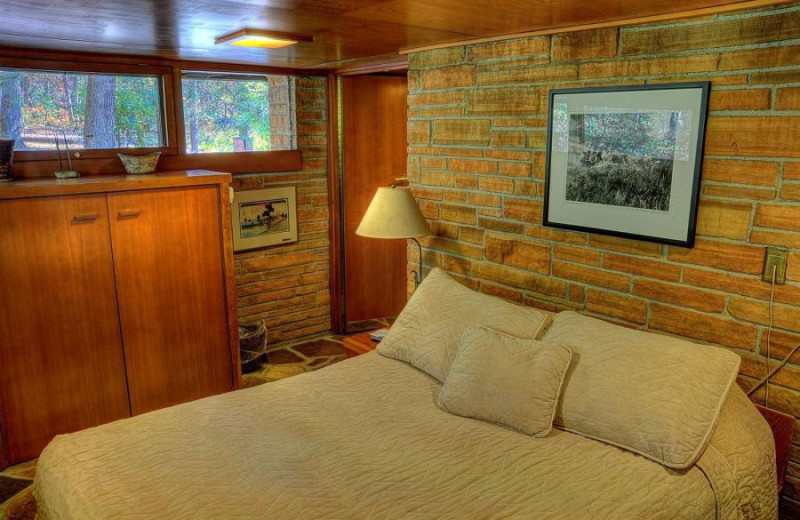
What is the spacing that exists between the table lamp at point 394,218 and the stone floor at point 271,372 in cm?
155

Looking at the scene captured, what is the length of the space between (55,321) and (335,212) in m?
2.26

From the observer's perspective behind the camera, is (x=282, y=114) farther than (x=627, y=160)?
Yes

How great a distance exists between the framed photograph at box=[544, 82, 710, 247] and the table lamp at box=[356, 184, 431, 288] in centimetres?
69

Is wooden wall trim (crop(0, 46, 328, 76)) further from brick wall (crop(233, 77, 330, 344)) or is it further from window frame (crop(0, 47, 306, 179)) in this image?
brick wall (crop(233, 77, 330, 344))

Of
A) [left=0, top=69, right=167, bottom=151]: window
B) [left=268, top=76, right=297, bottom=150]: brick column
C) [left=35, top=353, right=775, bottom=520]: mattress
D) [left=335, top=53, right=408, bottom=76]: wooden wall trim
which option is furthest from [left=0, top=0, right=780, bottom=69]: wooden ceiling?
[left=35, top=353, right=775, bottom=520]: mattress

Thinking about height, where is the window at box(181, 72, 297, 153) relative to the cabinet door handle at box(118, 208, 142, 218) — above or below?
above

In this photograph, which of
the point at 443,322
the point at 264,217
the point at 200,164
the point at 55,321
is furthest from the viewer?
the point at 264,217

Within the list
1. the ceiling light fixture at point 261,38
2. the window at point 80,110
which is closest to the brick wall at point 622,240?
the ceiling light fixture at point 261,38

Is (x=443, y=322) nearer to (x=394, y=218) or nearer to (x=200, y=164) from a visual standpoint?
(x=394, y=218)

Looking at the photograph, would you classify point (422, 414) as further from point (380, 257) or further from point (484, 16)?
point (380, 257)

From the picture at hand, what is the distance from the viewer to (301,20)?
2.43m

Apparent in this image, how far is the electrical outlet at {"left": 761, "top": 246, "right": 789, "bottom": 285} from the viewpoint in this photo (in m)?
2.11

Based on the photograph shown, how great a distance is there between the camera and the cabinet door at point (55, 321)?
2.90 m

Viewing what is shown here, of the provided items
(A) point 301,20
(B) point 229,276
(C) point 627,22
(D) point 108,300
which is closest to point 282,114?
(B) point 229,276
